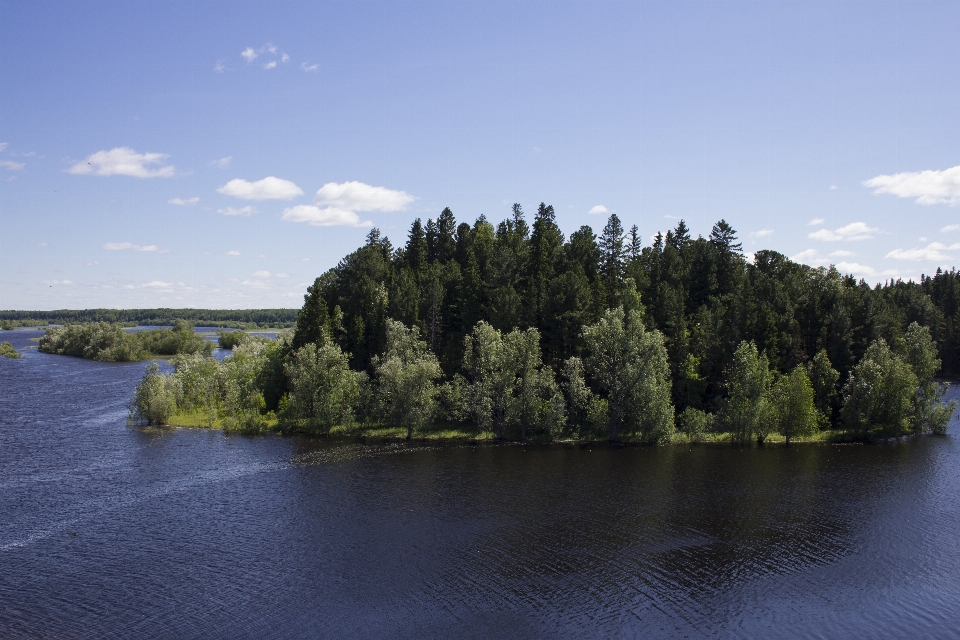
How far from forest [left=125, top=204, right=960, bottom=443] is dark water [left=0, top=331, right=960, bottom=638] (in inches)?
269

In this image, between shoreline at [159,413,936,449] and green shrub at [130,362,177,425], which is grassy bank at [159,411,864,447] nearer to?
shoreline at [159,413,936,449]

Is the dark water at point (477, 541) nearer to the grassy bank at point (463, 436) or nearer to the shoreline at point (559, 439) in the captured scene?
the shoreline at point (559, 439)

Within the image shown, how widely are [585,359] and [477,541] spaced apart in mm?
41242

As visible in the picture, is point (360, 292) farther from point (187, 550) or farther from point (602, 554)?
point (602, 554)

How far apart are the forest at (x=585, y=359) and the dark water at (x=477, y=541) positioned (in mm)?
6824

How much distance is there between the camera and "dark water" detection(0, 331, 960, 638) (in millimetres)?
37125

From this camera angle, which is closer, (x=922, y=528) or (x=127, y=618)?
(x=127, y=618)

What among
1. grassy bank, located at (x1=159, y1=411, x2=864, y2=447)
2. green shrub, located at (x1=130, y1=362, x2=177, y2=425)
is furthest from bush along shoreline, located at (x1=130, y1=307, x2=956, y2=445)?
green shrub, located at (x1=130, y1=362, x2=177, y2=425)

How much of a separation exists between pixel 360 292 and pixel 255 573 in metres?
64.5

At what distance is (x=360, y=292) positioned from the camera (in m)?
103

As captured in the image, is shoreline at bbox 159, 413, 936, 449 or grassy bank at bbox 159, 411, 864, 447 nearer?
shoreline at bbox 159, 413, 936, 449

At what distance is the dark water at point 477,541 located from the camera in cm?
3712

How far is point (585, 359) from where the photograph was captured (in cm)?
8494

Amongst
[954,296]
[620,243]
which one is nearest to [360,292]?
[620,243]
